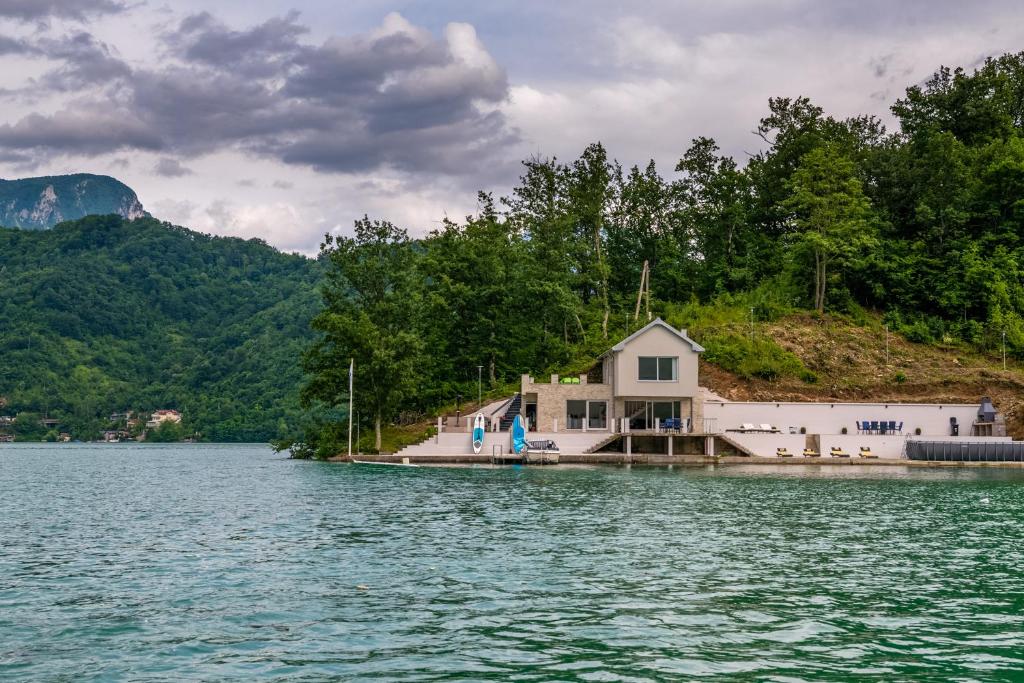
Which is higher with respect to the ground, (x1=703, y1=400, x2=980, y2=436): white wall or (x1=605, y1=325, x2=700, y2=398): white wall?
(x1=605, y1=325, x2=700, y2=398): white wall

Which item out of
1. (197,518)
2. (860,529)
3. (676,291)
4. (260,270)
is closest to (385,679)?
(860,529)

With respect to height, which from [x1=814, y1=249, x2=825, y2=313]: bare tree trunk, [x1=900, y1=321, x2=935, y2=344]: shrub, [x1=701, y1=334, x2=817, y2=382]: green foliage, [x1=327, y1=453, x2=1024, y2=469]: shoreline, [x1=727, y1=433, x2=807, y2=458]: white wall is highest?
[x1=814, y1=249, x2=825, y2=313]: bare tree trunk

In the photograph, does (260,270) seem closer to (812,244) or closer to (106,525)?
(812,244)

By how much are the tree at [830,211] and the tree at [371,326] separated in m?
35.4

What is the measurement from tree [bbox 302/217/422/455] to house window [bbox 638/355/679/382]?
1713cm

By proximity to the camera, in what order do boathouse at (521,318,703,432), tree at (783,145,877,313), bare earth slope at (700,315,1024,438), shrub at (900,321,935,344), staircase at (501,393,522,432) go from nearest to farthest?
boathouse at (521,318,703,432), staircase at (501,393,522,432), bare earth slope at (700,315,1024,438), shrub at (900,321,935,344), tree at (783,145,877,313)

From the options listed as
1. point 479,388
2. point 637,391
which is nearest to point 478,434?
point 637,391

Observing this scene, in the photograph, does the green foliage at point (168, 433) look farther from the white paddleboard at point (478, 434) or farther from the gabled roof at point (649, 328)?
the gabled roof at point (649, 328)

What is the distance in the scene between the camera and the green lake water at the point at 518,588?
49.0ft

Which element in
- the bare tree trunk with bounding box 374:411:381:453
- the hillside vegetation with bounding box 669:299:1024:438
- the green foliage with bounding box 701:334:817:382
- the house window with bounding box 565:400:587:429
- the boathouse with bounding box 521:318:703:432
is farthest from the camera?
the green foliage with bounding box 701:334:817:382

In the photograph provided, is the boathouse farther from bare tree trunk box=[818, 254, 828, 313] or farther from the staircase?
bare tree trunk box=[818, 254, 828, 313]

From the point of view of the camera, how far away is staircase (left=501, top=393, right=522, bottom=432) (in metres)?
71.4

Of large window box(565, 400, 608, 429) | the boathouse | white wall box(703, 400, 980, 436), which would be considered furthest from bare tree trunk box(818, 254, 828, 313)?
large window box(565, 400, 608, 429)

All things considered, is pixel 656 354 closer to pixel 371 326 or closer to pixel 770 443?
pixel 770 443
